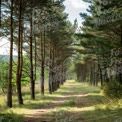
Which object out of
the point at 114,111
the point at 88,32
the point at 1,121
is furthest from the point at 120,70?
the point at 1,121

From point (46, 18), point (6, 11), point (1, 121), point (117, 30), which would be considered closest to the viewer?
point (1, 121)

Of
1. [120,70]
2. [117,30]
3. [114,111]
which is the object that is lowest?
[114,111]

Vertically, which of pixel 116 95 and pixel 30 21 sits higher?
pixel 30 21

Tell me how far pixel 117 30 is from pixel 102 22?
1.98 metres

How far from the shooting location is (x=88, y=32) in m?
33.4

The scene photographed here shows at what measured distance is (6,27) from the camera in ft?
83.5

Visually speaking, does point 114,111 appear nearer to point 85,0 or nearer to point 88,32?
point 88,32

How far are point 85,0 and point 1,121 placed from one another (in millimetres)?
25071

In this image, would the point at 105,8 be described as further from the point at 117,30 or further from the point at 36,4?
the point at 36,4

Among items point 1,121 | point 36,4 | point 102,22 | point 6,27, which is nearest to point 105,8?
point 102,22

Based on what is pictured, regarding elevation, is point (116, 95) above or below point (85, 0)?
below

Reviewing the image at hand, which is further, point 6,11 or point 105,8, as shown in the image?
point 105,8

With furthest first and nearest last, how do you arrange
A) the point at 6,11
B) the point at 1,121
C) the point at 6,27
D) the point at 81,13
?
the point at 81,13
the point at 6,27
the point at 6,11
the point at 1,121

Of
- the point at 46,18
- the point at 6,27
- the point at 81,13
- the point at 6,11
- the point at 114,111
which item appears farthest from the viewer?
the point at 81,13
